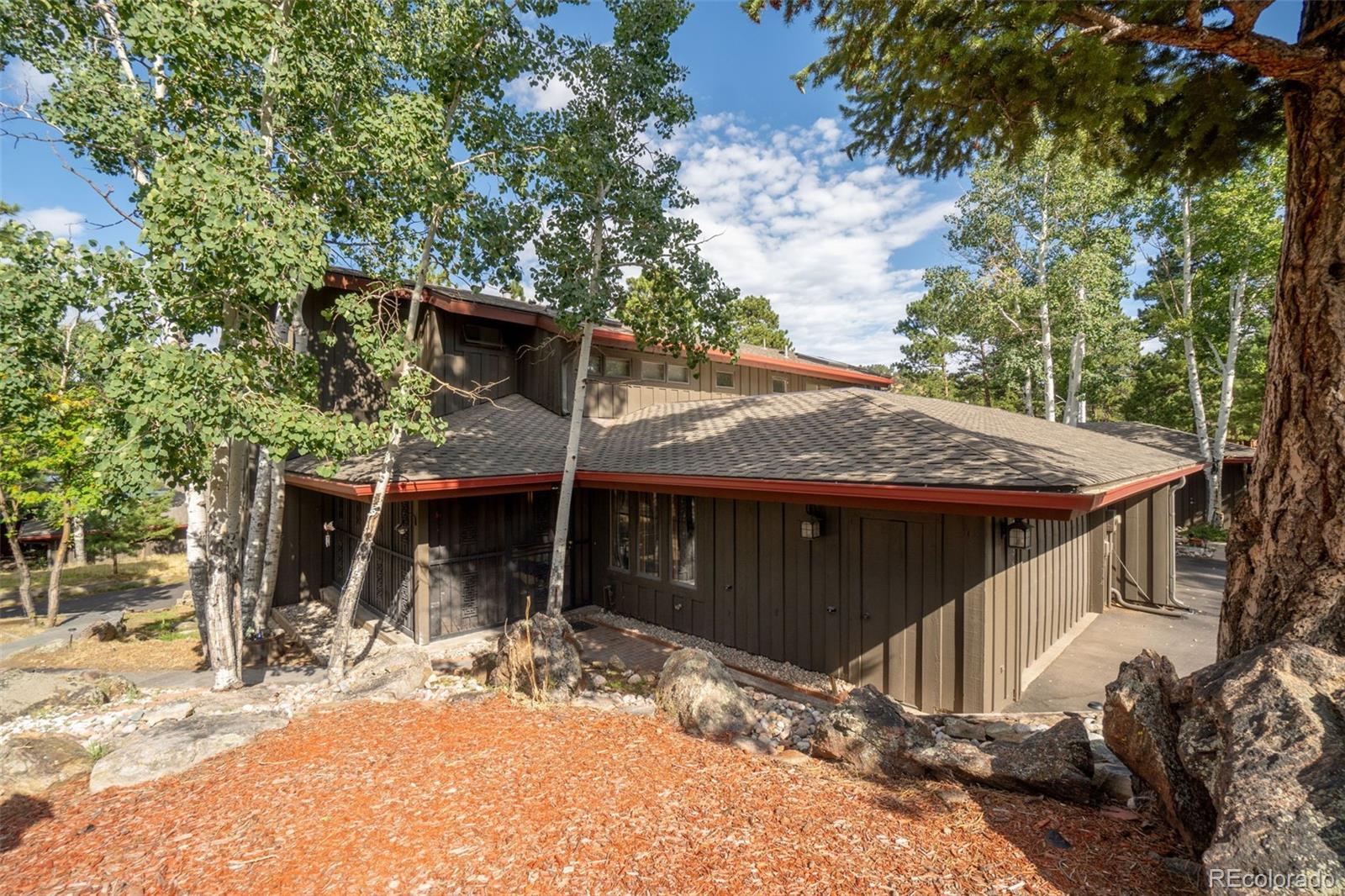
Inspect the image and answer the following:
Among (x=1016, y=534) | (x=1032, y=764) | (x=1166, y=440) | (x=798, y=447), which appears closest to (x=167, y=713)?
(x=1032, y=764)

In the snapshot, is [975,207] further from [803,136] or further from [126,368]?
[126,368]

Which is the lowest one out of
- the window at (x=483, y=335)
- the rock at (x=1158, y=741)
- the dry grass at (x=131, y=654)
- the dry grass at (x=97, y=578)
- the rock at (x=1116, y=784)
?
the dry grass at (x=97, y=578)

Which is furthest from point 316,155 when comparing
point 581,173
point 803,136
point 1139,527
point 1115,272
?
point 1115,272

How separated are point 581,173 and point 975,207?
16.2 m

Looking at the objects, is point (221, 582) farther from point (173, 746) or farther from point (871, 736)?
point (871, 736)

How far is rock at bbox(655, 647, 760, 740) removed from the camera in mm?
4227

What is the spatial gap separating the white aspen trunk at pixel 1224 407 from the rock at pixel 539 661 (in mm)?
17123

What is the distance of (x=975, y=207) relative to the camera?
58.1 feet

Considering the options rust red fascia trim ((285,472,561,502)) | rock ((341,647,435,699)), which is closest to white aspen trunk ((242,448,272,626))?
rust red fascia trim ((285,472,561,502))

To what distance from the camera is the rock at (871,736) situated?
3.47m

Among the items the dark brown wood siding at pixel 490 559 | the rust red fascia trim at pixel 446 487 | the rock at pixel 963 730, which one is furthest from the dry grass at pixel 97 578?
the rock at pixel 963 730

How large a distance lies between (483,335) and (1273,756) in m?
10.3

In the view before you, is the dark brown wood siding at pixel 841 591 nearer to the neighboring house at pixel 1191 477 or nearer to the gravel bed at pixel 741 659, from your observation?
the gravel bed at pixel 741 659

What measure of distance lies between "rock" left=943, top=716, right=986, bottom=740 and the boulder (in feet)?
3.28
